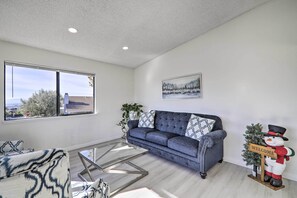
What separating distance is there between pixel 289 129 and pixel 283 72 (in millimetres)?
870

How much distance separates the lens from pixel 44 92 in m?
3.01

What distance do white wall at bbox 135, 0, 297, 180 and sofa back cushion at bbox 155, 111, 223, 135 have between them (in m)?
0.26

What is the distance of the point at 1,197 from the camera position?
A: 1.71ft

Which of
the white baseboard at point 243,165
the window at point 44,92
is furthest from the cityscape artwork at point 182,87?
the window at point 44,92

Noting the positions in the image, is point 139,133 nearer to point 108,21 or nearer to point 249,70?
point 108,21

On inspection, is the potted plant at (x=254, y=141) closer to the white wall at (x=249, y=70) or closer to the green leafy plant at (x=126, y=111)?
the white wall at (x=249, y=70)

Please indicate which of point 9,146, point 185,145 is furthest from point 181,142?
point 9,146

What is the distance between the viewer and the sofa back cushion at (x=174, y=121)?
2862mm

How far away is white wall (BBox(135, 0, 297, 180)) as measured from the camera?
2.06 meters

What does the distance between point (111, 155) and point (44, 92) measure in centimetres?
220

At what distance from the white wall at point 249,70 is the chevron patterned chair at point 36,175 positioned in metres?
2.79

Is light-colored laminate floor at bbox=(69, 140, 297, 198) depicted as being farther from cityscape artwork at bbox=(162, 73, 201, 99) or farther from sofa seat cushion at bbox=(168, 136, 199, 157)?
cityscape artwork at bbox=(162, 73, 201, 99)

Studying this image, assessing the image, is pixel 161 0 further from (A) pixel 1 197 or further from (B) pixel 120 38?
(A) pixel 1 197

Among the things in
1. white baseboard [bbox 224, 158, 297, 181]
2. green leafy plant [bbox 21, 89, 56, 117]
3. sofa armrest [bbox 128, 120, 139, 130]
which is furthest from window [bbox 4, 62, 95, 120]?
white baseboard [bbox 224, 158, 297, 181]
